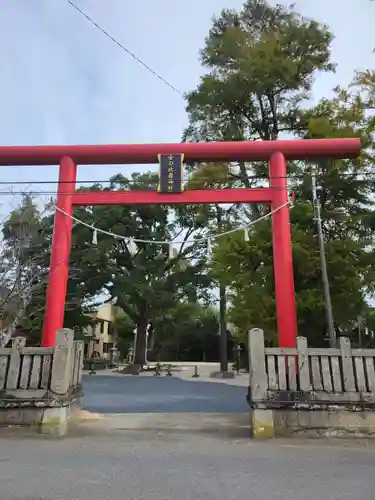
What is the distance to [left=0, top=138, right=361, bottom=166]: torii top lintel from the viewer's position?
8492 mm

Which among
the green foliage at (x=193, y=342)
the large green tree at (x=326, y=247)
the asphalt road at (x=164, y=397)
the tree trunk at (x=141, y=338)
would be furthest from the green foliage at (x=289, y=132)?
the green foliage at (x=193, y=342)

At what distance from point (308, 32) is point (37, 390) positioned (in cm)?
1364

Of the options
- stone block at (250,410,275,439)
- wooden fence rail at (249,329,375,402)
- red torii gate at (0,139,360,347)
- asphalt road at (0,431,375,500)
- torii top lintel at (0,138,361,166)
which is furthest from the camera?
torii top lintel at (0,138,361,166)

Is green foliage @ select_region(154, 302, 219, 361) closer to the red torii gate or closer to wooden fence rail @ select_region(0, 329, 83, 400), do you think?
the red torii gate

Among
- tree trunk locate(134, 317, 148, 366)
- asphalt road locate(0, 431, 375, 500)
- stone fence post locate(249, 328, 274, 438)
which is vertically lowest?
asphalt road locate(0, 431, 375, 500)

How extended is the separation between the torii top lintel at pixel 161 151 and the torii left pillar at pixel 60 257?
1.13 feet

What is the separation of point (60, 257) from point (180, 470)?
502 centimetres

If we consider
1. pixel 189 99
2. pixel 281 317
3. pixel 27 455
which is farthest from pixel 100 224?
pixel 27 455

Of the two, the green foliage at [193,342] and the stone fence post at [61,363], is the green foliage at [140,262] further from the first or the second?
the stone fence post at [61,363]

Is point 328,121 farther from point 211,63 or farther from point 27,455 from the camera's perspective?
point 27,455

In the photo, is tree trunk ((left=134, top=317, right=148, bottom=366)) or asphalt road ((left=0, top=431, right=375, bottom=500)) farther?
tree trunk ((left=134, top=317, right=148, bottom=366))

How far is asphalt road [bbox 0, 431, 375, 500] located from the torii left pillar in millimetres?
2393

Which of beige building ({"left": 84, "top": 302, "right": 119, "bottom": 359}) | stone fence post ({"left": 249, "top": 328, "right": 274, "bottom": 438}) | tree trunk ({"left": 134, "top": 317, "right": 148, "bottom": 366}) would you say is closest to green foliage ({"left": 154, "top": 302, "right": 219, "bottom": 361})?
beige building ({"left": 84, "top": 302, "right": 119, "bottom": 359})

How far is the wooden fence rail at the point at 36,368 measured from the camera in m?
6.56
